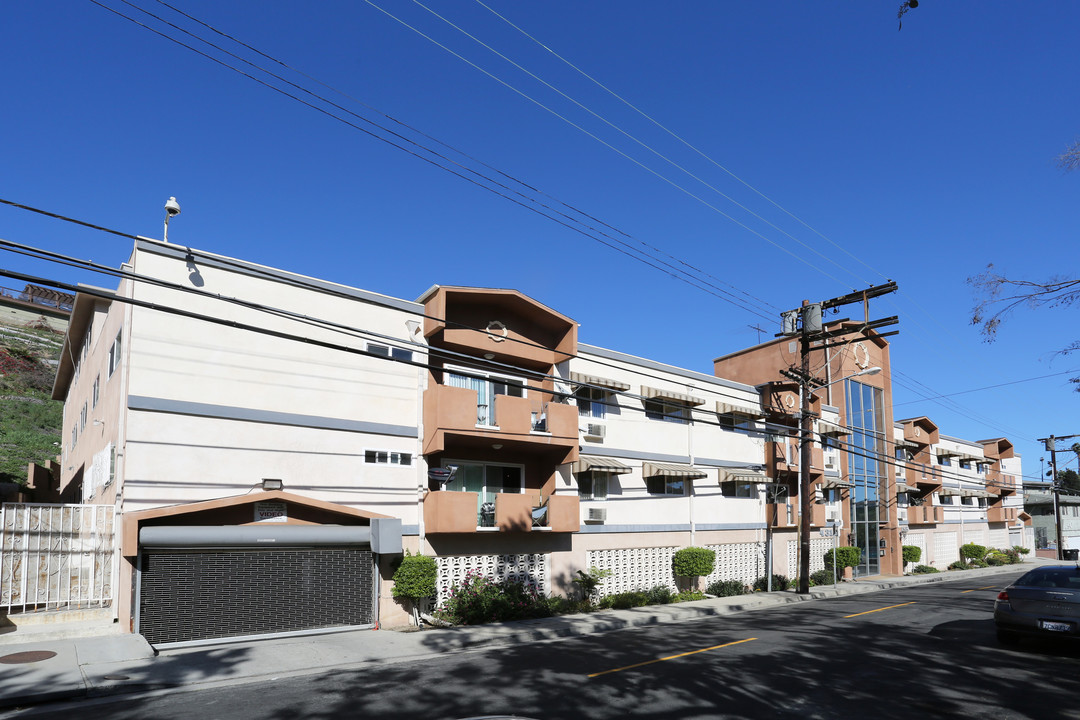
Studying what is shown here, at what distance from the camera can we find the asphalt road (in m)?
9.36

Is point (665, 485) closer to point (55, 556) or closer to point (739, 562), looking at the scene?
point (739, 562)

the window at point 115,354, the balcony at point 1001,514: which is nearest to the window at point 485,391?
the window at point 115,354

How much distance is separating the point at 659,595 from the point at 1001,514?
1687 inches

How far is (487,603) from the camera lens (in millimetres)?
18641

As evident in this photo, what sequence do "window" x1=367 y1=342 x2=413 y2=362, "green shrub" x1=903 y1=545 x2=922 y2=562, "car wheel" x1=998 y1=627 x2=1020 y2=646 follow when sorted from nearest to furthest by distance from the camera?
1. "car wheel" x1=998 y1=627 x2=1020 y2=646
2. "window" x1=367 y1=342 x2=413 y2=362
3. "green shrub" x1=903 y1=545 x2=922 y2=562

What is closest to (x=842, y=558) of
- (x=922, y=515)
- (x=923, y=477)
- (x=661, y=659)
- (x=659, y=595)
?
(x=922, y=515)

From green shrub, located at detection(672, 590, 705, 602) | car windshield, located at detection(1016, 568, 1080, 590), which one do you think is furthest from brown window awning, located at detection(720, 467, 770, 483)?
car windshield, located at detection(1016, 568, 1080, 590)

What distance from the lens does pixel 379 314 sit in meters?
19.0

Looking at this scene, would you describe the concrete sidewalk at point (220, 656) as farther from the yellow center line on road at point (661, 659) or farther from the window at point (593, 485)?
the window at point (593, 485)

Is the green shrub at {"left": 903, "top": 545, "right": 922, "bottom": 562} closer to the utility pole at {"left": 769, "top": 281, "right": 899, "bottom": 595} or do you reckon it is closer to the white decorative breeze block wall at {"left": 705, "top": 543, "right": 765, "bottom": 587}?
the white decorative breeze block wall at {"left": 705, "top": 543, "right": 765, "bottom": 587}

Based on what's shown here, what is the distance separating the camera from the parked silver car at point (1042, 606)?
12.8 meters

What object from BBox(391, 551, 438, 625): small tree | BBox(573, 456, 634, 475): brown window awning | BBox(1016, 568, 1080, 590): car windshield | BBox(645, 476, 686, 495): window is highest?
BBox(573, 456, 634, 475): brown window awning

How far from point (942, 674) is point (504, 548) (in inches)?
455

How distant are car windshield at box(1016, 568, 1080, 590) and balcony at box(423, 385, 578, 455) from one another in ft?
35.3
